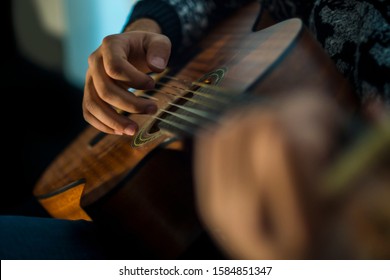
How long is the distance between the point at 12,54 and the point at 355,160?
90cm

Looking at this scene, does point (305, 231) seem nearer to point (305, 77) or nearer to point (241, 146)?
point (241, 146)

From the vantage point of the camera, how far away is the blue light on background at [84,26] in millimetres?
885

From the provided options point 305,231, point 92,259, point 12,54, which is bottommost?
point 92,259

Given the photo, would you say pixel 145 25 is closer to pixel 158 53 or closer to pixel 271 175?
pixel 158 53

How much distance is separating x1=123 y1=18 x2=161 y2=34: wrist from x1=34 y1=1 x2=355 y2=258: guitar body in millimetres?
166

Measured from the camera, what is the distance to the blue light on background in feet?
2.90

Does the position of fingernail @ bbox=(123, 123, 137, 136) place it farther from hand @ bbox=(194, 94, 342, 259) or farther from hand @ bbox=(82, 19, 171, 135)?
hand @ bbox=(194, 94, 342, 259)

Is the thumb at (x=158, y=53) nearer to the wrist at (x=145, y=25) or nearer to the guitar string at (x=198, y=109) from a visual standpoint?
the guitar string at (x=198, y=109)

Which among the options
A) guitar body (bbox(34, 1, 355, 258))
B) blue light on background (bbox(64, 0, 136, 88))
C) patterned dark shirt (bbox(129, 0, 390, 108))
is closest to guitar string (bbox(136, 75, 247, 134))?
guitar body (bbox(34, 1, 355, 258))

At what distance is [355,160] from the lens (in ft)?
0.91

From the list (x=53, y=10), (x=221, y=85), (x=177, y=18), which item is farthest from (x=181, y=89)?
(x=53, y=10)

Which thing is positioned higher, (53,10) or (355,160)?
(53,10)

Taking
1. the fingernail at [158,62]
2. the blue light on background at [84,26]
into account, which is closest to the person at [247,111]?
the fingernail at [158,62]

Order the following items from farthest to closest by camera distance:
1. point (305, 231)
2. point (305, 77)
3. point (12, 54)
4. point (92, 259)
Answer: point (12, 54), point (92, 259), point (305, 77), point (305, 231)
